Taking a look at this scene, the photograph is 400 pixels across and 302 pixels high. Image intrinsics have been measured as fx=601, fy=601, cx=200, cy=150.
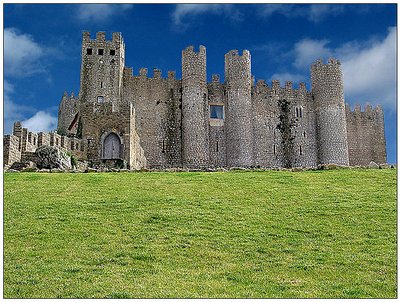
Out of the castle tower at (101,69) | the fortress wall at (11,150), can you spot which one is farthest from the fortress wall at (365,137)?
the fortress wall at (11,150)

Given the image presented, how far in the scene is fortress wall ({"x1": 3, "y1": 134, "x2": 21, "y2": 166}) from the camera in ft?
94.2

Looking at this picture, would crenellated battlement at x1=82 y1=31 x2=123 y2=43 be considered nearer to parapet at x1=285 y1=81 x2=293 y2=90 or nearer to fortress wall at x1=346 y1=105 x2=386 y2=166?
parapet at x1=285 y1=81 x2=293 y2=90

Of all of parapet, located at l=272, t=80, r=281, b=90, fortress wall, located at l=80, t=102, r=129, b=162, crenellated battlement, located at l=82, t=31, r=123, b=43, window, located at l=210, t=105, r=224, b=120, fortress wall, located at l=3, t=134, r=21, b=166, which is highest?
crenellated battlement, located at l=82, t=31, r=123, b=43

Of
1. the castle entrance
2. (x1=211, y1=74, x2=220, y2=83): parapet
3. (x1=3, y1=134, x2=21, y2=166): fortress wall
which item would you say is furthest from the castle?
(x1=3, y1=134, x2=21, y2=166): fortress wall

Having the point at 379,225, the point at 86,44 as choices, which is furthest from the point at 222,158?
the point at 379,225

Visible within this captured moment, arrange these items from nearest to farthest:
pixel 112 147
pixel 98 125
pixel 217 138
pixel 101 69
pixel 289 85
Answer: pixel 112 147, pixel 98 125, pixel 101 69, pixel 217 138, pixel 289 85

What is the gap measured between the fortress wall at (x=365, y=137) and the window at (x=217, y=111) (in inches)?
522

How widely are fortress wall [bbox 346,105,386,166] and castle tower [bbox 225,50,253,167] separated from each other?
11553 mm

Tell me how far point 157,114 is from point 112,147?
42.8 ft

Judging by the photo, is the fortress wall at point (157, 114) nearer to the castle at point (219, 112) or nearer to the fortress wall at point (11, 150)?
the castle at point (219, 112)

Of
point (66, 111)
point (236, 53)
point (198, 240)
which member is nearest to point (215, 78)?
point (236, 53)

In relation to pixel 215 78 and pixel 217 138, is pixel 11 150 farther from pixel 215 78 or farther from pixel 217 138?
pixel 215 78

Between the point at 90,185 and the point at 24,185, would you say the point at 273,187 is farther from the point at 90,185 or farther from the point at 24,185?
the point at 24,185

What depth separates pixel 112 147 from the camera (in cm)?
3584
